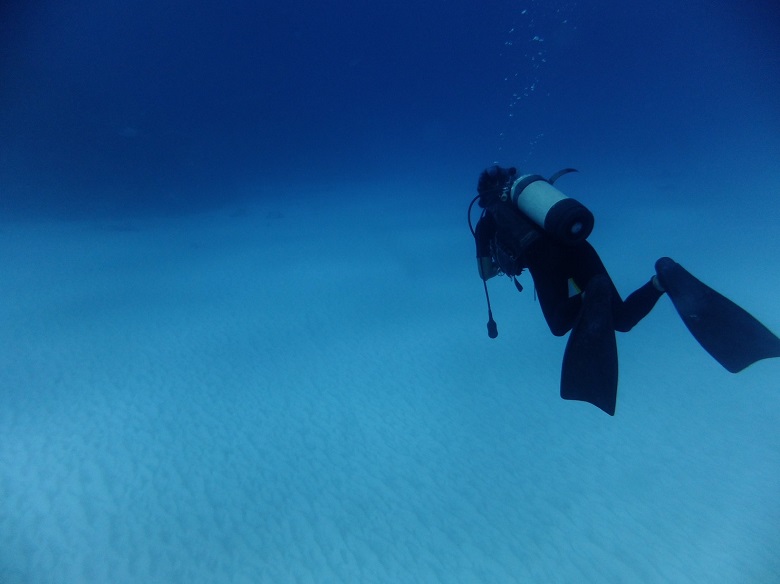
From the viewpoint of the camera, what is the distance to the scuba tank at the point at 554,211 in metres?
3.00

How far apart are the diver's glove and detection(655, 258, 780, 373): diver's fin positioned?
6.11 ft

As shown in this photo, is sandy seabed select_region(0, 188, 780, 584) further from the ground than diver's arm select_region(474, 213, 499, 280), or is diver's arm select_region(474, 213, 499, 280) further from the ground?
diver's arm select_region(474, 213, 499, 280)

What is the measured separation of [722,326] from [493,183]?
8.14ft

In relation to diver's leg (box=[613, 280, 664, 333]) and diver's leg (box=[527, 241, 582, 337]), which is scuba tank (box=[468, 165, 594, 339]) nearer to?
diver's leg (box=[527, 241, 582, 337])

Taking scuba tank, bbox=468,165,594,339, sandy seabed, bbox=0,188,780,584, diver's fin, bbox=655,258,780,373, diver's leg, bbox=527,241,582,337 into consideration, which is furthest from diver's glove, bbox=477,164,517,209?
sandy seabed, bbox=0,188,780,584

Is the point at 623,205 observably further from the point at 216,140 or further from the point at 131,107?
the point at 131,107

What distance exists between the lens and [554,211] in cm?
306

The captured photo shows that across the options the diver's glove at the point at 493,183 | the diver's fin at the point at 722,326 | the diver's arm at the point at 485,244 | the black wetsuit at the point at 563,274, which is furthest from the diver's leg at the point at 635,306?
the diver's glove at the point at 493,183

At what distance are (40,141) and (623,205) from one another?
53.9 m

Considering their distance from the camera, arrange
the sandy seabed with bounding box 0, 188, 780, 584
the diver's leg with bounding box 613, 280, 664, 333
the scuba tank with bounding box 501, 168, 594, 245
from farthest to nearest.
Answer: the sandy seabed with bounding box 0, 188, 780, 584
the diver's leg with bounding box 613, 280, 664, 333
the scuba tank with bounding box 501, 168, 594, 245

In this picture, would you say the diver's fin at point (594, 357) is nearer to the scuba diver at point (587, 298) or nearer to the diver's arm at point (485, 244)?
the scuba diver at point (587, 298)

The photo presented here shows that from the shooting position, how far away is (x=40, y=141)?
33094 millimetres

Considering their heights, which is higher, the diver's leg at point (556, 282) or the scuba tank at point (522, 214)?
the scuba tank at point (522, 214)

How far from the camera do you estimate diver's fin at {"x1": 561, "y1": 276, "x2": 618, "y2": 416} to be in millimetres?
2921
